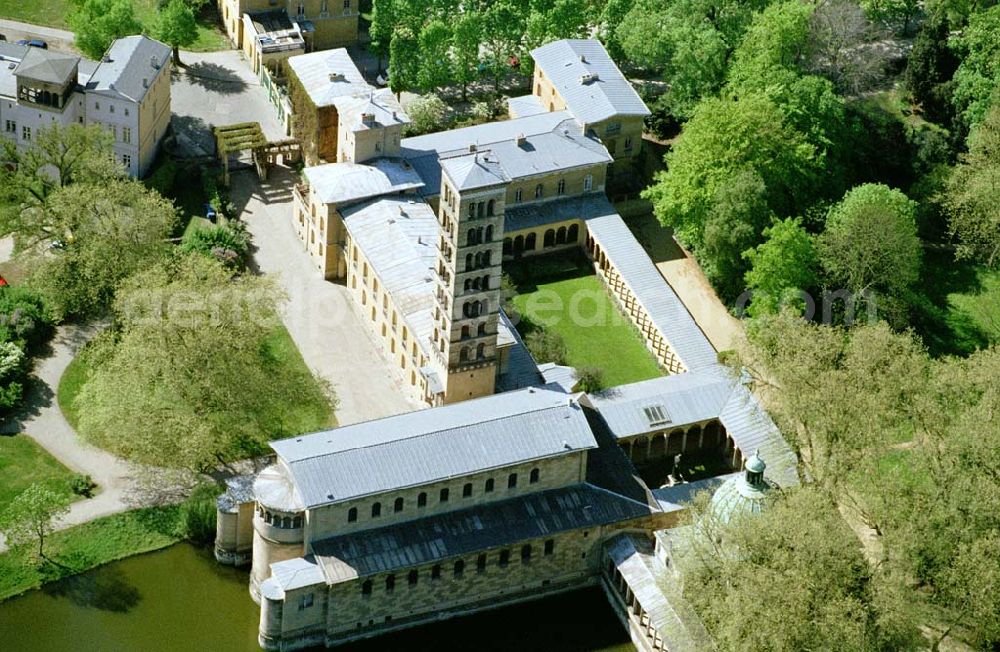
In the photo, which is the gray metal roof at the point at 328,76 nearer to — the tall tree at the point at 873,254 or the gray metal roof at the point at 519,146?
the gray metal roof at the point at 519,146

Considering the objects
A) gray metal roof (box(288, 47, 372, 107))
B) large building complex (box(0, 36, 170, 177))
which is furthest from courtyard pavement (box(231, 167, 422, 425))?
large building complex (box(0, 36, 170, 177))

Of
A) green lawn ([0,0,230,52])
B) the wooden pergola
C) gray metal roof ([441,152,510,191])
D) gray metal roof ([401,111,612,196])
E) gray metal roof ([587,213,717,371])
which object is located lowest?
gray metal roof ([587,213,717,371])

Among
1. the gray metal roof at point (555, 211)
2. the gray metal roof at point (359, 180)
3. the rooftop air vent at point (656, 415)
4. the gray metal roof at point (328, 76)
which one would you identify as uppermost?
the gray metal roof at point (328, 76)

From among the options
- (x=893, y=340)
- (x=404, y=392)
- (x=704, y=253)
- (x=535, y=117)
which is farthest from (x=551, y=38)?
(x=893, y=340)

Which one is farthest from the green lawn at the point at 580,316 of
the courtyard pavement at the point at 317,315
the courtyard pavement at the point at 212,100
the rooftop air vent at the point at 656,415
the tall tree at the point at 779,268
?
the courtyard pavement at the point at 212,100

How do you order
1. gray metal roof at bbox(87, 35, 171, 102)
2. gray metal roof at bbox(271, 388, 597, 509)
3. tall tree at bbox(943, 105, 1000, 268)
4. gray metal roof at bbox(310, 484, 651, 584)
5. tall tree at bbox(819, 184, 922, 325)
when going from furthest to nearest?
gray metal roof at bbox(87, 35, 171, 102) → tall tree at bbox(943, 105, 1000, 268) → tall tree at bbox(819, 184, 922, 325) → gray metal roof at bbox(310, 484, 651, 584) → gray metal roof at bbox(271, 388, 597, 509)

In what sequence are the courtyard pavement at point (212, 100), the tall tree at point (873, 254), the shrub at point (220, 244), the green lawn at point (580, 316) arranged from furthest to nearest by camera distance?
the courtyard pavement at point (212, 100) < the shrub at point (220, 244) < the tall tree at point (873, 254) < the green lawn at point (580, 316)

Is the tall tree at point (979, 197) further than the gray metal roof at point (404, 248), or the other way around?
the tall tree at point (979, 197)

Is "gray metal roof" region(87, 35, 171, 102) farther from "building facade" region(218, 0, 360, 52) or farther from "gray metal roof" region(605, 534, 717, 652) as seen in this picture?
"gray metal roof" region(605, 534, 717, 652)

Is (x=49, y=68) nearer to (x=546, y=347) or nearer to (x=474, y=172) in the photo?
(x=474, y=172)
